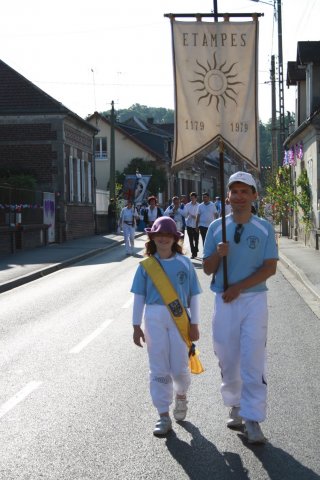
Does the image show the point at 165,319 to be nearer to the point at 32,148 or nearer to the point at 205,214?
the point at 205,214

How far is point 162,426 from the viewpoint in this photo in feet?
18.6

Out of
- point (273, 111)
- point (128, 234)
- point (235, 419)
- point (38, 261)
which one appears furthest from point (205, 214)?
point (273, 111)

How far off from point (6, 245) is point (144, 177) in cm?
2107

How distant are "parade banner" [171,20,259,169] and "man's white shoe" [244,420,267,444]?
2.32 m

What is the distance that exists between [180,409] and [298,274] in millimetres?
11840

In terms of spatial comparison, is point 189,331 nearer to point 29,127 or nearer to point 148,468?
point 148,468

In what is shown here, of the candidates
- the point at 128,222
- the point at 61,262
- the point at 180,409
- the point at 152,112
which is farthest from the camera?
the point at 152,112

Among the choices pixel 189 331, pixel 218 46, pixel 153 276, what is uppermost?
pixel 218 46

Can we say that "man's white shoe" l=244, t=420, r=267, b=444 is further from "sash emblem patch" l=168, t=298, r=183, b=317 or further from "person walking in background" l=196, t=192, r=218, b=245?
"person walking in background" l=196, t=192, r=218, b=245

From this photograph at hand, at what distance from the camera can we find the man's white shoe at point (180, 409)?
6016mm

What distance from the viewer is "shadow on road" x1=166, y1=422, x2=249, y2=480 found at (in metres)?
4.85

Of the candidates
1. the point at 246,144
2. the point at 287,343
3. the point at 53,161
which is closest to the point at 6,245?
the point at 53,161

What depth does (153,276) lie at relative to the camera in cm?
582

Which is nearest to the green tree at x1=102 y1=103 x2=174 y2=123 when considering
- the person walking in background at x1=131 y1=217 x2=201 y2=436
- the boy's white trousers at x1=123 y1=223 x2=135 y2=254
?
the boy's white trousers at x1=123 y1=223 x2=135 y2=254
